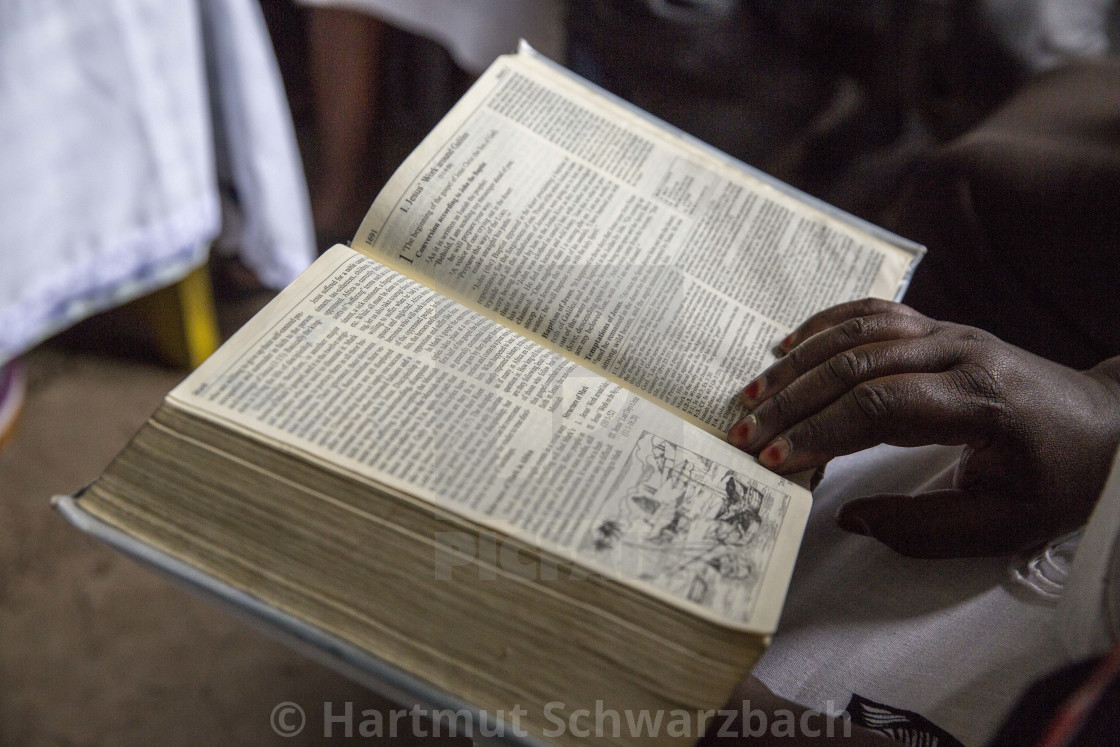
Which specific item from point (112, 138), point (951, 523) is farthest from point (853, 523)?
point (112, 138)

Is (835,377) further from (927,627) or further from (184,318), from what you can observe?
(184,318)

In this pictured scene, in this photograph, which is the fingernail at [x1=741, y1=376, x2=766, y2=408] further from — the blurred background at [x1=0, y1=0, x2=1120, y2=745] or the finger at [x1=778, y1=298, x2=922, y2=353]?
the blurred background at [x1=0, y1=0, x2=1120, y2=745]

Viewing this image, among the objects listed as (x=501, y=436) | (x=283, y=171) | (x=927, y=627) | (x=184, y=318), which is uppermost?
(x=501, y=436)

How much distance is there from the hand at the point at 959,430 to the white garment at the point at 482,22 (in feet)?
2.90

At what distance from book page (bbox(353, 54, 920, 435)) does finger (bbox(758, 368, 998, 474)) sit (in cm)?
6

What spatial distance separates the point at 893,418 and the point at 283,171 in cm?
96

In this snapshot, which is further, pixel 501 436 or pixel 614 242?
pixel 614 242

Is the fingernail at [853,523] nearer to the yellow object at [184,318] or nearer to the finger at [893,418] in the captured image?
the finger at [893,418]

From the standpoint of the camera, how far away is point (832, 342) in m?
0.53

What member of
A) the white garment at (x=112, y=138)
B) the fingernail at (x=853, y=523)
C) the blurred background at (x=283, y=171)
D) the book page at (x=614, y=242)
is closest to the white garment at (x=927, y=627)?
the fingernail at (x=853, y=523)

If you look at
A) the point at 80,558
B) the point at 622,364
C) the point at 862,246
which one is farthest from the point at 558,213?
the point at 80,558

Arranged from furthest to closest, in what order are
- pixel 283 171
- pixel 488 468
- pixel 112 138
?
pixel 283 171 → pixel 112 138 → pixel 488 468

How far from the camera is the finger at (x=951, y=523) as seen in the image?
1.60ft

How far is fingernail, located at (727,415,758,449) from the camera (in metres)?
0.51
